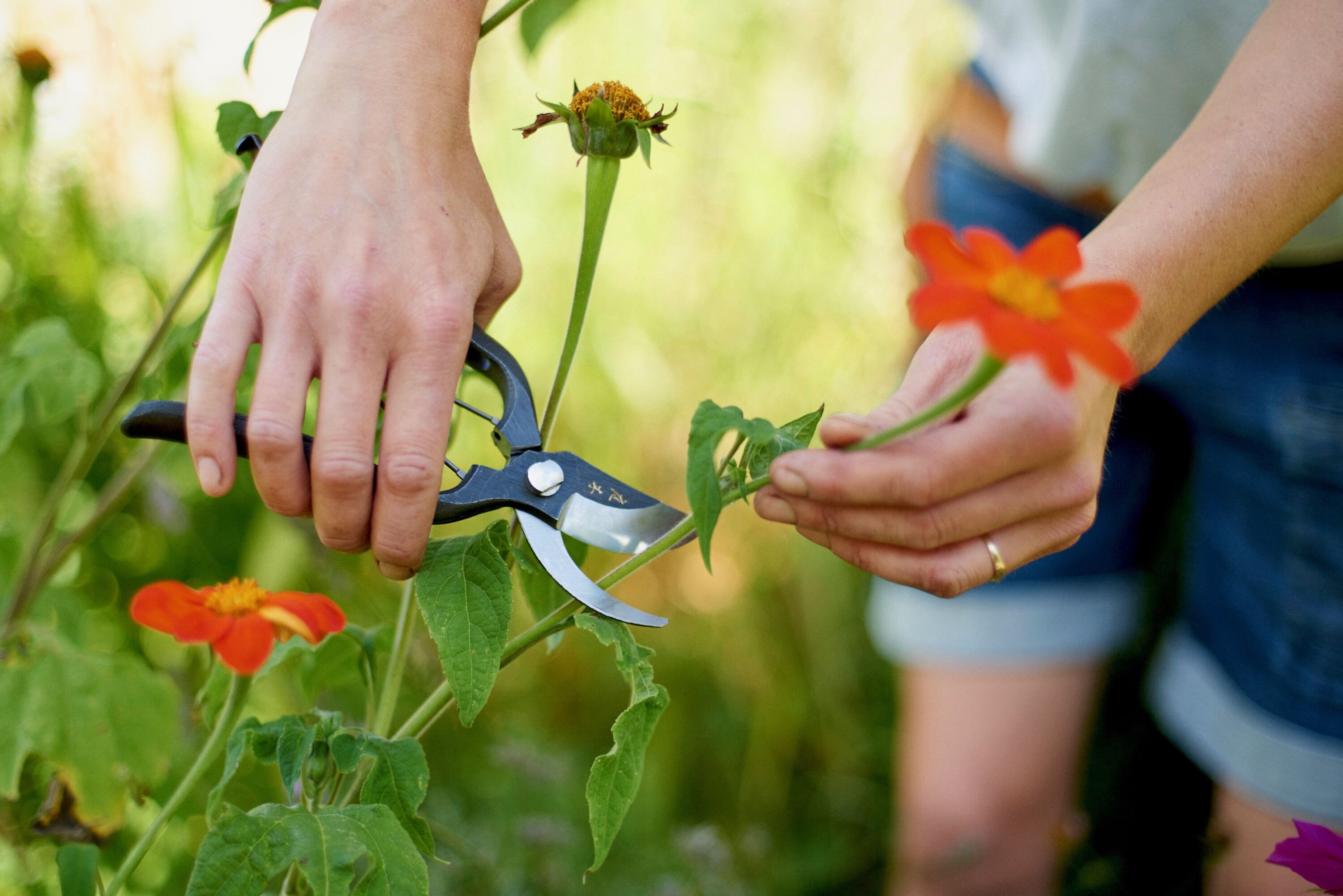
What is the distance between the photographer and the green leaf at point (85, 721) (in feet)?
2.26

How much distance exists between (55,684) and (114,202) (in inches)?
34.8

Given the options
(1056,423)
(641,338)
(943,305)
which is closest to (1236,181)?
(1056,423)

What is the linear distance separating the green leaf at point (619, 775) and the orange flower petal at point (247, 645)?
24 cm

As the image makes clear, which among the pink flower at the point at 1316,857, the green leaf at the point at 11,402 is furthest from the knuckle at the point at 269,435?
the pink flower at the point at 1316,857

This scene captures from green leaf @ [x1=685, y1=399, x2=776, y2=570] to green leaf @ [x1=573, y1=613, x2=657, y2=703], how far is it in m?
0.08

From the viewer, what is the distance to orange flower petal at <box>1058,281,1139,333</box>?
388 millimetres

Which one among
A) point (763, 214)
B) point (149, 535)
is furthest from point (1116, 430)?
point (149, 535)

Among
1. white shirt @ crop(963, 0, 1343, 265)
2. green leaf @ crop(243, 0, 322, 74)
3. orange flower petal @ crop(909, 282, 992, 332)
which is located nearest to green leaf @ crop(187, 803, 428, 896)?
orange flower petal @ crop(909, 282, 992, 332)

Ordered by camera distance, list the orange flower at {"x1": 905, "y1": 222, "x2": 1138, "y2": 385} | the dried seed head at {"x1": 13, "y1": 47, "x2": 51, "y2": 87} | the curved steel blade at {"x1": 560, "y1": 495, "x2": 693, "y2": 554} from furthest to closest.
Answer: the dried seed head at {"x1": 13, "y1": 47, "x2": 51, "y2": 87}
the curved steel blade at {"x1": 560, "y1": 495, "x2": 693, "y2": 554}
the orange flower at {"x1": 905, "y1": 222, "x2": 1138, "y2": 385}

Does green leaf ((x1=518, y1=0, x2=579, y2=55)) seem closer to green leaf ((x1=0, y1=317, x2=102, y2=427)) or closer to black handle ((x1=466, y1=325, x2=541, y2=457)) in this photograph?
black handle ((x1=466, y1=325, x2=541, y2=457))

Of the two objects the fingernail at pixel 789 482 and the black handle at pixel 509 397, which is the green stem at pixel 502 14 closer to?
the black handle at pixel 509 397

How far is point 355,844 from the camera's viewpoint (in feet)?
1.59

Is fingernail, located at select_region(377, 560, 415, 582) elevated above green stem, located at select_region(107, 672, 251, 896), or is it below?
above

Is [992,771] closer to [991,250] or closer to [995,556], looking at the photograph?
[995,556]
